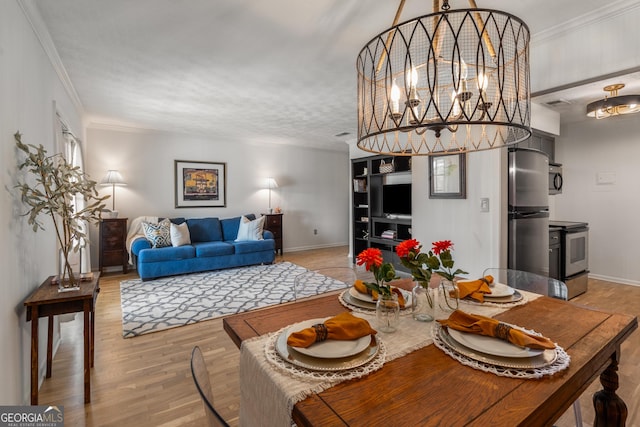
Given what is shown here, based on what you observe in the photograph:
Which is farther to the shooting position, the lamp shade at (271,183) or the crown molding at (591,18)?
the lamp shade at (271,183)

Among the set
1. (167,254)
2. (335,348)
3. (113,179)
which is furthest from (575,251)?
(113,179)

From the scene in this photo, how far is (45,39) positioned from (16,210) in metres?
1.44

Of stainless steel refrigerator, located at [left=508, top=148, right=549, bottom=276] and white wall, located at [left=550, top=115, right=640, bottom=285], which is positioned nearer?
stainless steel refrigerator, located at [left=508, top=148, right=549, bottom=276]

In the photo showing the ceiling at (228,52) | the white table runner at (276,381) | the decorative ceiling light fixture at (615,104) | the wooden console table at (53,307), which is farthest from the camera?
the decorative ceiling light fixture at (615,104)

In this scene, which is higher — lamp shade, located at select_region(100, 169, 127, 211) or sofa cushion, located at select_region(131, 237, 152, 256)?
lamp shade, located at select_region(100, 169, 127, 211)

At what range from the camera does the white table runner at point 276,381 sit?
0.83 metres

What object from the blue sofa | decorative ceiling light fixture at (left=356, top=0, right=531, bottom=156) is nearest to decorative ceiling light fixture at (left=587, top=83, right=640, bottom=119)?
decorative ceiling light fixture at (left=356, top=0, right=531, bottom=156)

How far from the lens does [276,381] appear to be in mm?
870

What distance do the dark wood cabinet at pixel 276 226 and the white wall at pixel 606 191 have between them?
4820mm

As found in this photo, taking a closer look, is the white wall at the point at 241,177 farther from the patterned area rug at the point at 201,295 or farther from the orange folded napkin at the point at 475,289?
the orange folded napkin at the point at 475,289

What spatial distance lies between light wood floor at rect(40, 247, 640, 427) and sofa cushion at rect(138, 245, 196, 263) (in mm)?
1327

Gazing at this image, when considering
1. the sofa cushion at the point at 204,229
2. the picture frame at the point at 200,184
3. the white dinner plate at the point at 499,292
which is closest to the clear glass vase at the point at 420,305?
the white dinner plate at the point at 499,292

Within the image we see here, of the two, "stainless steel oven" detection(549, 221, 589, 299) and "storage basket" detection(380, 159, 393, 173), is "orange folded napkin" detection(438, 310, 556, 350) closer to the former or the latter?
"stainless steel oven" detection(549, 221, 589, 299)

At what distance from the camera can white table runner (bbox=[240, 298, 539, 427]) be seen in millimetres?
828
